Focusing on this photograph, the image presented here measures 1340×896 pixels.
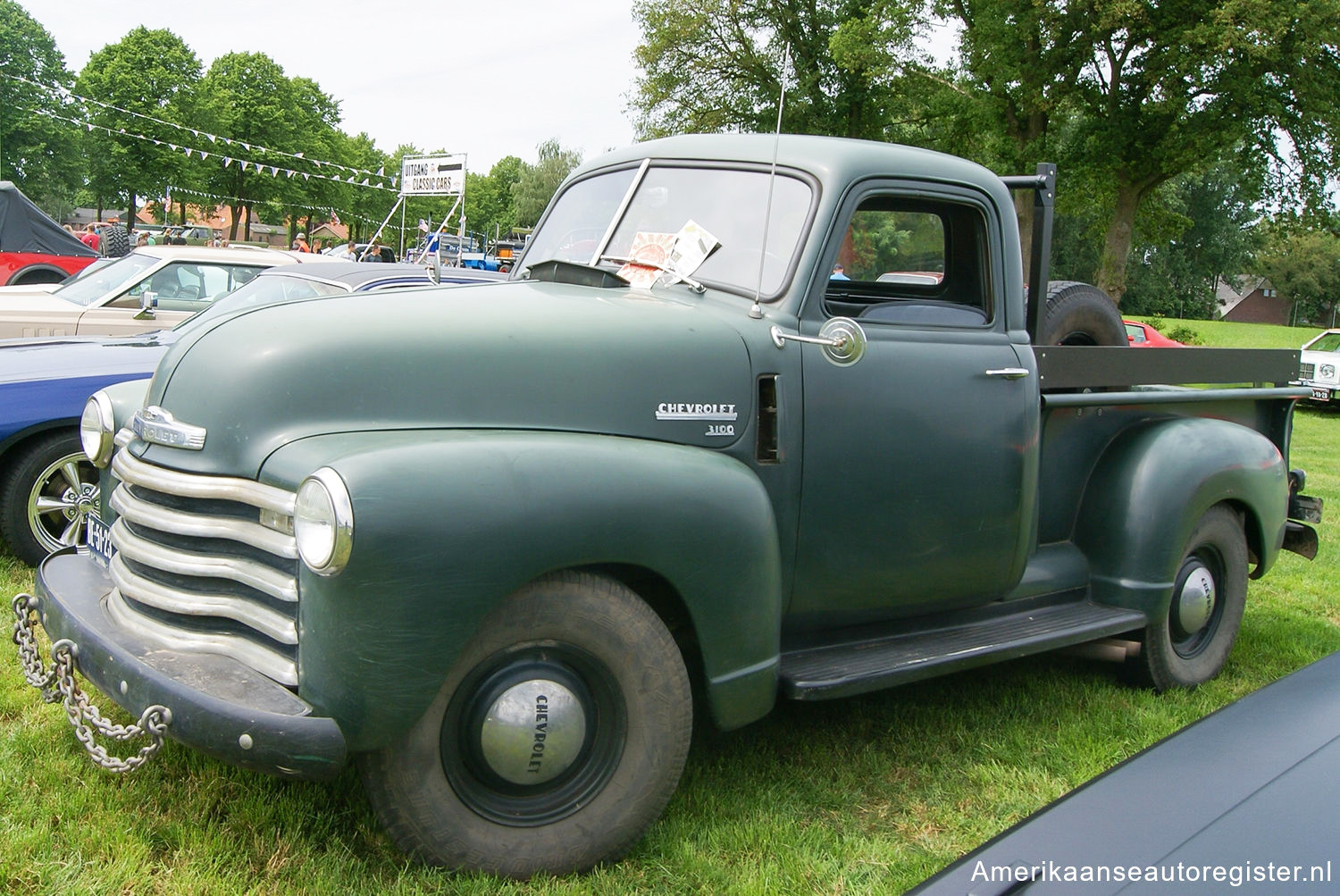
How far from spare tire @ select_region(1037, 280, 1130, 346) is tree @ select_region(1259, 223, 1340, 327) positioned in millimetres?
76163

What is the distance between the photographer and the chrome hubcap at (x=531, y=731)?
2520 mm

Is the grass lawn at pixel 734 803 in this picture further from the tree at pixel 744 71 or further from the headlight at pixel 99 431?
the tree at pixel 744 71

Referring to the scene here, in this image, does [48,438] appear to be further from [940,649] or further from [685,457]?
[940,649]

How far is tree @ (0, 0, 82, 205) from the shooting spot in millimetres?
46750

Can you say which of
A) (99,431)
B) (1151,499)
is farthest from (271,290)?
(1151,499)

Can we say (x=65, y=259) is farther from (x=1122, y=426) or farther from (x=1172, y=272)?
(x=1172, y=272)

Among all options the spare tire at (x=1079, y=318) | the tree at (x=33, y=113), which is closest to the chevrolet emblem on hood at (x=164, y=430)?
the spare tire at (x=1079, y=318)

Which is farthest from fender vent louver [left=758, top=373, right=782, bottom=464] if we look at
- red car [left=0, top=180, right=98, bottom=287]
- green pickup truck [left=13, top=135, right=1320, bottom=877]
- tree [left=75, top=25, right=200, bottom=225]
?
tree [left=75, top=25, right=200, bottom=225]

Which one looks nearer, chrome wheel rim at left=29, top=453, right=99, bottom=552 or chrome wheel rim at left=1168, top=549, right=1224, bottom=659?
Result: chrome wheel rim at left=1168, top=549, right=1224, bottom=659

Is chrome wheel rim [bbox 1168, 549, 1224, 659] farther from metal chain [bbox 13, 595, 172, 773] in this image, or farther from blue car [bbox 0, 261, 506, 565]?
metal chain [bbox 13, 595, 172, 773]

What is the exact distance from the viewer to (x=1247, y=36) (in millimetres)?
19625

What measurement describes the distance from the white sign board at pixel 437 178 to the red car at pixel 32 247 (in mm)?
5576

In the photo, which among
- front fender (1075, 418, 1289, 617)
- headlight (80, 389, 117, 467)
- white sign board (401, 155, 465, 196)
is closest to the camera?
headlight (80, 389, 117, 467)

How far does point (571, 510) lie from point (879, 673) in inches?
47.0
